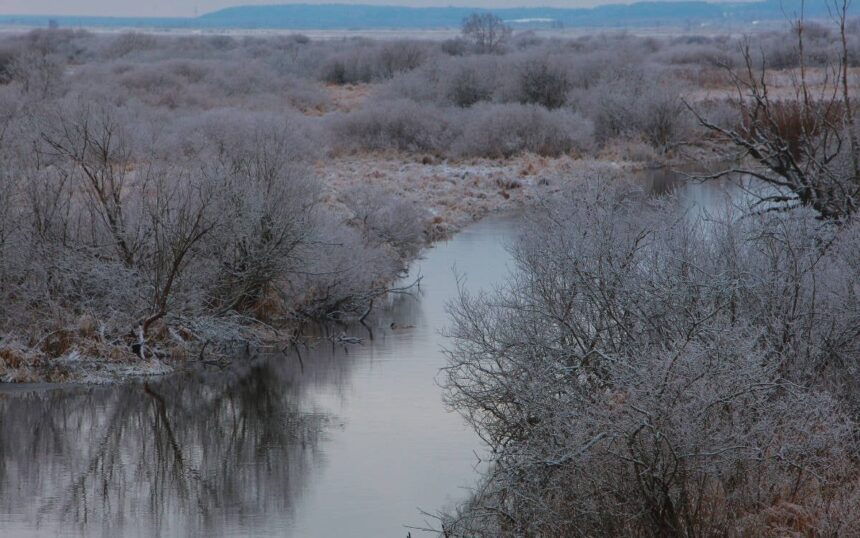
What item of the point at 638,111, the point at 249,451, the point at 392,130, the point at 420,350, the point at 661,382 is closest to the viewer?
the point at 661,382

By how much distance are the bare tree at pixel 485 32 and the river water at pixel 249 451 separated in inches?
2055

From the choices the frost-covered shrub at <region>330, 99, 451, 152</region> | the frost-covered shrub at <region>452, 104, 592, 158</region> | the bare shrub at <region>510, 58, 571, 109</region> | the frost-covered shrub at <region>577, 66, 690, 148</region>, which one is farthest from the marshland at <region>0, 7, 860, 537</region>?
the bare shrub at <region>510, 58, 571, 109</region>

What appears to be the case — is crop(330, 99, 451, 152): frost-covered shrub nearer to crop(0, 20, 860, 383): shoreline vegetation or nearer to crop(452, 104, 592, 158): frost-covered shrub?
crop(0, 20, 860, 383): shoreline vegetation

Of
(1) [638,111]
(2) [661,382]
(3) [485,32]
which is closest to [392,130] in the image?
(1) [638,111]

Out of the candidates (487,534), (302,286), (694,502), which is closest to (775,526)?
(694,502)

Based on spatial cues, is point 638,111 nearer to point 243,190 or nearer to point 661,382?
point 243,190

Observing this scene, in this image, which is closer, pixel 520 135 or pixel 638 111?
pixel 520 135

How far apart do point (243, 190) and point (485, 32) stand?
56223 mm

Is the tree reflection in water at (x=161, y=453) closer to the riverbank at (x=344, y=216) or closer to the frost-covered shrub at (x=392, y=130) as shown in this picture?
the riverbank at (x=344, y=216)

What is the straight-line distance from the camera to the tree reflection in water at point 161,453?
1016 cm

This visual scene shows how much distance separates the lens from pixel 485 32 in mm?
71188

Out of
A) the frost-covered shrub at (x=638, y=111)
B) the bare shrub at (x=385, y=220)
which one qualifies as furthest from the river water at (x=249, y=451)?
the frost-covered shrub at (x=638, y=111)

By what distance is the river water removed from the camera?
1005 centimetres

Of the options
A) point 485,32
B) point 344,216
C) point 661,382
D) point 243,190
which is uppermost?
point 485,32
